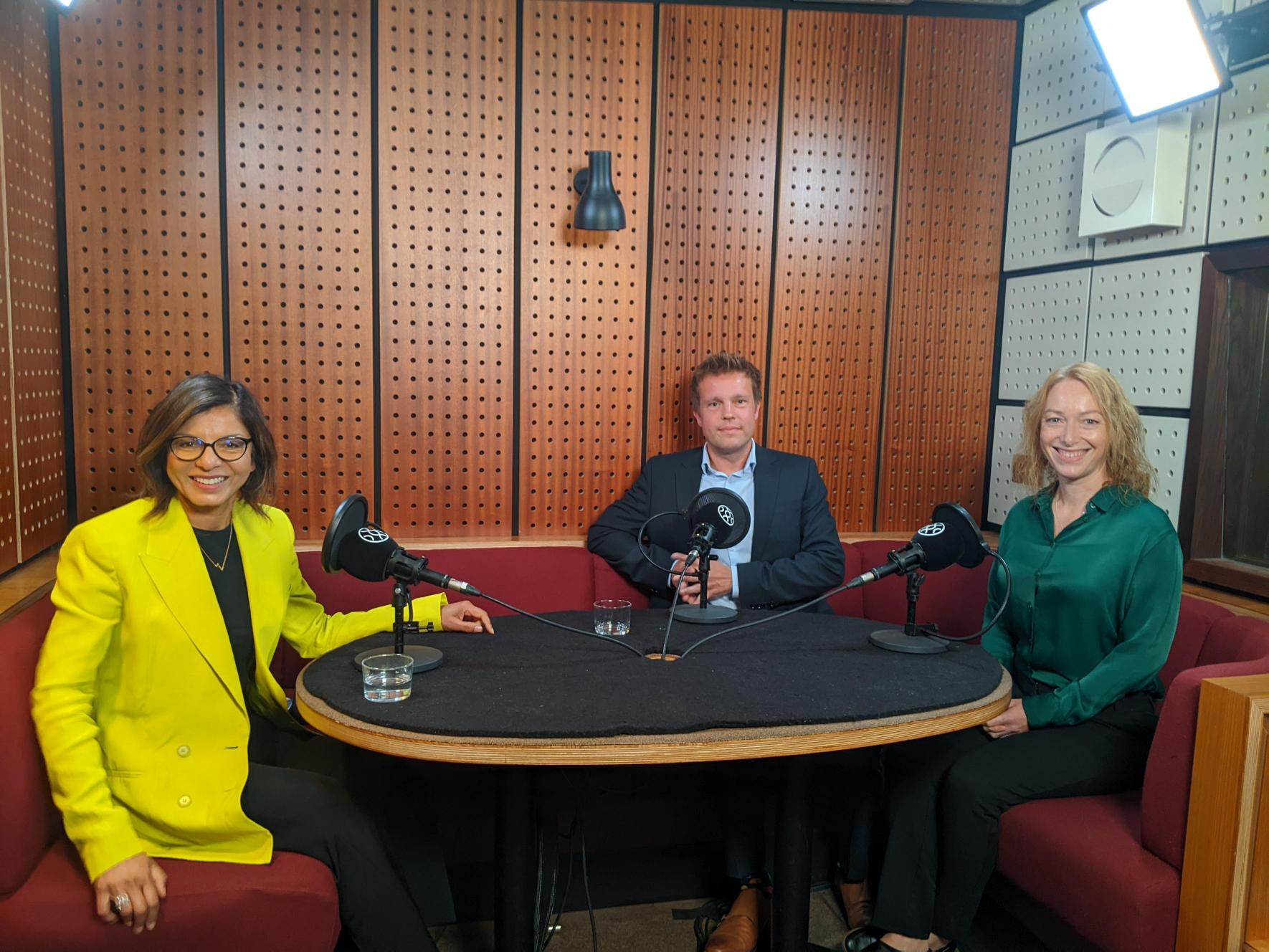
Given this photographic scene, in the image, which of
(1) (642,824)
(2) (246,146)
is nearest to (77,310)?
(2) (246,146)

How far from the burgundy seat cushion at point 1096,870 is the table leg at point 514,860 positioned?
1.24 metres

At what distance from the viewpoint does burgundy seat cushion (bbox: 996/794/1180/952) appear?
7.04 feet

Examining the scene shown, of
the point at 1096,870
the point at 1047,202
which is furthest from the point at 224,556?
the point at 1047,202

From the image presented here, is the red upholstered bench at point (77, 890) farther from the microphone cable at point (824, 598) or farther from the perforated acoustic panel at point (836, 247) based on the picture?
the perforated acoustic panel at point (836, 247)

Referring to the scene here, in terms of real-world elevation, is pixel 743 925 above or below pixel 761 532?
below

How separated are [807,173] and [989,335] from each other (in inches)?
41.9

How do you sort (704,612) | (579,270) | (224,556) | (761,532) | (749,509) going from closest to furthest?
(224,556) → (704,612) → (749,509) → (761,532) → (579,270)

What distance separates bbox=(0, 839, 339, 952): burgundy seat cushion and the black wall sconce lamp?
7.60 feet

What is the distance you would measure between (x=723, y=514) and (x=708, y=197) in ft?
5.51

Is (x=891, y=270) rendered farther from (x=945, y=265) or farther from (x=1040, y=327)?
(x=1040, y=327)

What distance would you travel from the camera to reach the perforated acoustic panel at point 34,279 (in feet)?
9.18

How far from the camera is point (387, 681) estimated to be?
207 centimetres

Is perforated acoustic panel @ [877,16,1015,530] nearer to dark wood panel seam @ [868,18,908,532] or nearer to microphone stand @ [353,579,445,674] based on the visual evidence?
dark wood panel seam @ [868,18,908,532]

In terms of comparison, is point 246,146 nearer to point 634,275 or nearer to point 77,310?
point 77,310
